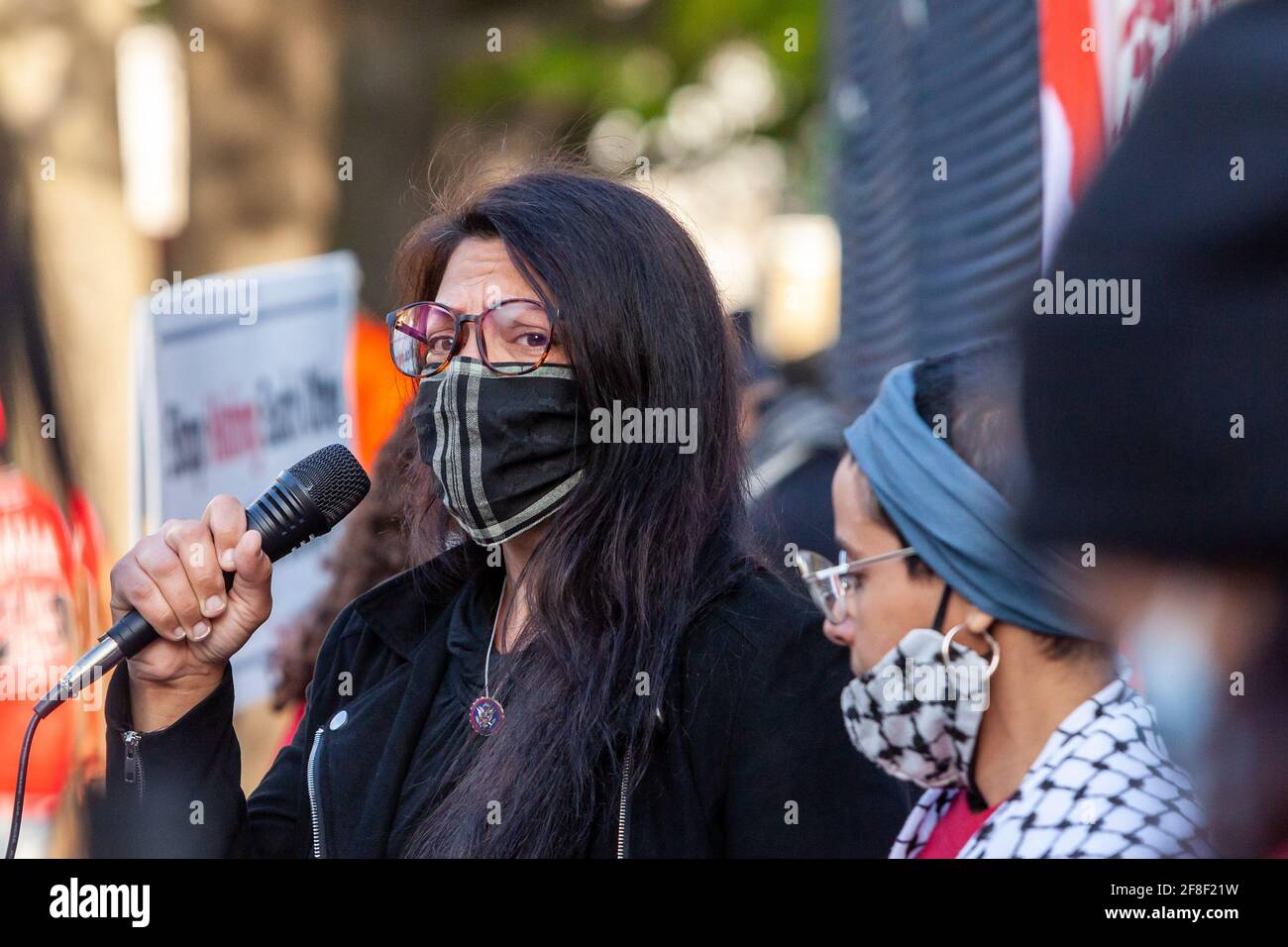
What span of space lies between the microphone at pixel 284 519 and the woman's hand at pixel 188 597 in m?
0.03

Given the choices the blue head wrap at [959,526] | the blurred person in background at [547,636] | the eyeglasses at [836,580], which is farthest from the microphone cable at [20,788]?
the blue head wrap at [959,526]

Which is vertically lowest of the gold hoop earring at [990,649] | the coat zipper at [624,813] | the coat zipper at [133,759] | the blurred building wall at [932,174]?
the coat zipper at [624,813]

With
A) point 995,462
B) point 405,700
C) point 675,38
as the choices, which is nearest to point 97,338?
point 405,700

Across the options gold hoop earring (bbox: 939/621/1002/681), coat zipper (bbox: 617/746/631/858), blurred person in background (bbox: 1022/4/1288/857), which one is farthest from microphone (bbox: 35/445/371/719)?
blurred person in background (bbox: 1022/4/1288/857)

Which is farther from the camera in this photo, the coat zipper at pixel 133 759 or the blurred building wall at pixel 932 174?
the blurred building wall at pixel 932 174

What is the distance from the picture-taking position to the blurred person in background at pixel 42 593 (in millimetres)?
3756

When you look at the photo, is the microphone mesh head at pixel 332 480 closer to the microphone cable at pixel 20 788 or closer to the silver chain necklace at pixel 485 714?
the silver chain necklace at pixel 485 714

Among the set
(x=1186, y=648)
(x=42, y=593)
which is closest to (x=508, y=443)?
(x=1186, y=648)

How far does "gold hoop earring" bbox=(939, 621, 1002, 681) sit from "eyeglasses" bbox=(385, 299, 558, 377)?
822mm

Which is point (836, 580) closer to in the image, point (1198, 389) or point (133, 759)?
point (133, 759)

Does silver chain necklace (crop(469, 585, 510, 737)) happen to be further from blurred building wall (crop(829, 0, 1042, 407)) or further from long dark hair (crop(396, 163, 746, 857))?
blurred building wall (crop(829, 0, 1042, 407))

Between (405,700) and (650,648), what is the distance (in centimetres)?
47

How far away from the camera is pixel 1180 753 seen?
4.47 feet
